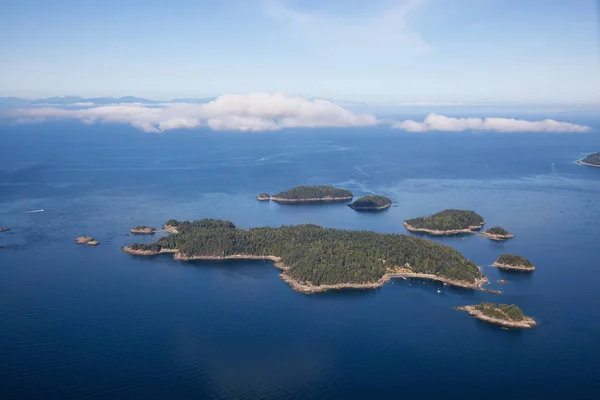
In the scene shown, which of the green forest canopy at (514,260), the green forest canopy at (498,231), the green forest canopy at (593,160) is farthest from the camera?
the green forest canopy at (593,160)

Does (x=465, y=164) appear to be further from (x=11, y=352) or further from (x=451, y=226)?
(x=11, y=352)

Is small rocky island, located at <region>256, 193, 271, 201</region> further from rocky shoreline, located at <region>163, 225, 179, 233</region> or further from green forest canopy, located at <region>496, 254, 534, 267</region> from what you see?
green forest canopy, located at <region>496, 254, 534, 267</region>

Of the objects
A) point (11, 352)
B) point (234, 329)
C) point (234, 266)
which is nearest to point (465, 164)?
point (234, 266)

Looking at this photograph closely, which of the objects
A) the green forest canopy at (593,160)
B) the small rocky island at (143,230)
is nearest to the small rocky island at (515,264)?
the small rocky island at (143,230)

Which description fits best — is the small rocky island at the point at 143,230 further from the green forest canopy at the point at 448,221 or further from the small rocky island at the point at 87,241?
the green forest canopy at the point at 448,221

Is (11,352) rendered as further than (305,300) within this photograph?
No

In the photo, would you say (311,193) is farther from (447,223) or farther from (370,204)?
(447,223)

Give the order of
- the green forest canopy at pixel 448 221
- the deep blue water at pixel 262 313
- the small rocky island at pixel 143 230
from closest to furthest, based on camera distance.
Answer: the deep blue water at pixel 262 313 < the small rocky island at pixel 143 230 < the green forest canopy at pixel 448 221
